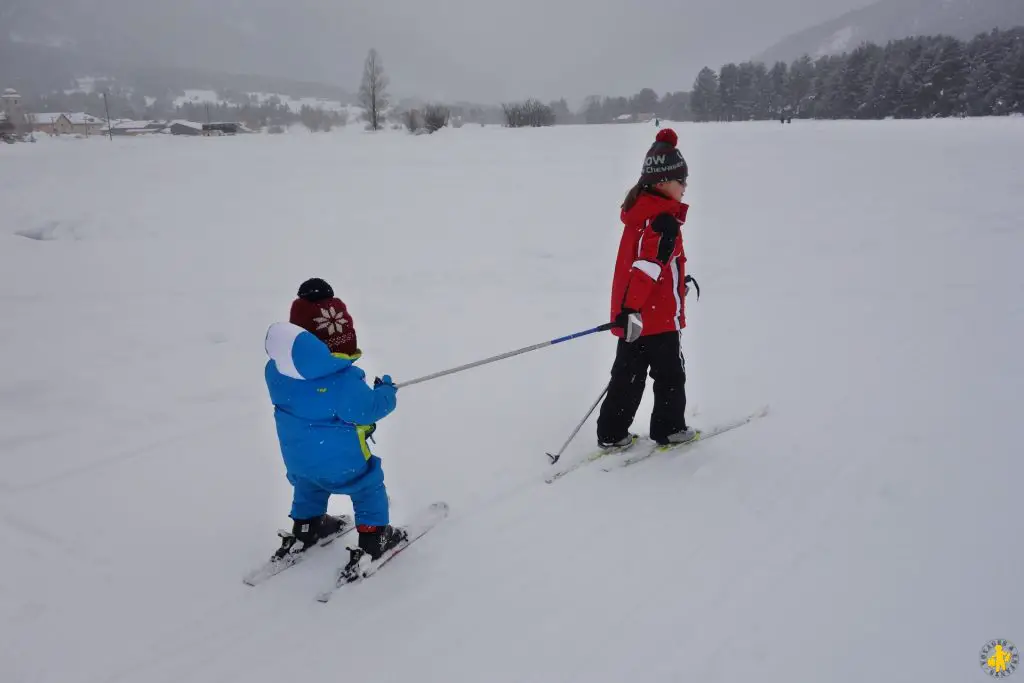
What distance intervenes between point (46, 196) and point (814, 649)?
604 inches

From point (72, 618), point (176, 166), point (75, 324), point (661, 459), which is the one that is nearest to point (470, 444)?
point (661, 459)

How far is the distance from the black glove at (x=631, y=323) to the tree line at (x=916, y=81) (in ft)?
184

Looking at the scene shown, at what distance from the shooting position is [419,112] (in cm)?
3544

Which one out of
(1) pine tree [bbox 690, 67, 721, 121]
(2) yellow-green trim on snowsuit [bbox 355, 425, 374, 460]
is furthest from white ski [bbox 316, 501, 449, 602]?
(1) pine tree [bbox 690, 67, 721, 121]

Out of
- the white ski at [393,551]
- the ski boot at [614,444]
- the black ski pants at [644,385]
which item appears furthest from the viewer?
the ski boot at [614,444]

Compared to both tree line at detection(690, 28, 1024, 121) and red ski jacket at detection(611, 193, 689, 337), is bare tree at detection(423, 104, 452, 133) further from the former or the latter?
tree line at detection(690, 28, 1024, 121)

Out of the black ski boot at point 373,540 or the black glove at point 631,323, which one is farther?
the black glove at point 631,323

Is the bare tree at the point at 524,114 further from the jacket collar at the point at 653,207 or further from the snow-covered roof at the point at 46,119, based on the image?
the snow-covered roof at the point at 46,119

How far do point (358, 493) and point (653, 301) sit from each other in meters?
2.15

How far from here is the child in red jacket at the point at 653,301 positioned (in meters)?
3.57

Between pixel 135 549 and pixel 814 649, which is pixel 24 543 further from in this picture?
pixel 814 649

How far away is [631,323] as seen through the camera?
11.8 ft

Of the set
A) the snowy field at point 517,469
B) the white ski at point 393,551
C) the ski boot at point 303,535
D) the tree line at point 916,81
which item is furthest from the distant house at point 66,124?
the white ski at point 393,551

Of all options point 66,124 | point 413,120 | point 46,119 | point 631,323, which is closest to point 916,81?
point 413,120
